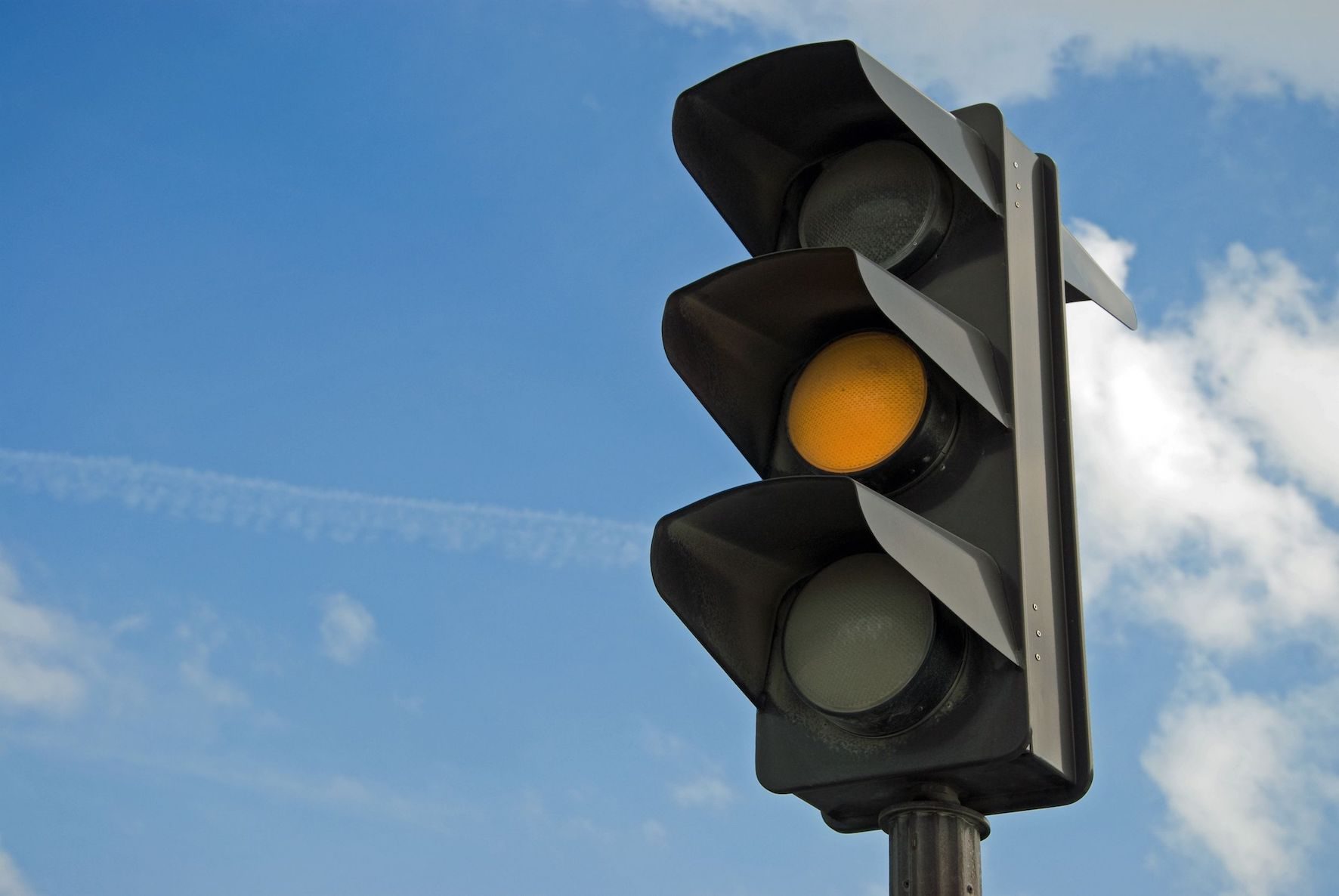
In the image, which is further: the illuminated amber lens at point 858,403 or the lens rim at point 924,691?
the illuminated amber lens at point 858,403

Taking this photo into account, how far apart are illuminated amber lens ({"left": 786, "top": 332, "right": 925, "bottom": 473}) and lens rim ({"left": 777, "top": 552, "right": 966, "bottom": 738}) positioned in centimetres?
31

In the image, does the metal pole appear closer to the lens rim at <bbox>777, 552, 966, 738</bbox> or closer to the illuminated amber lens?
the lens rim at <bbox>777, 552, 966, 738</bbox>

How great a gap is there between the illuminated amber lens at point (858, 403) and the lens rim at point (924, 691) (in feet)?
1.02

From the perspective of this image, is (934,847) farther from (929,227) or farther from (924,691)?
(929,227)

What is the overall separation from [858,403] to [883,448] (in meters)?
0.11

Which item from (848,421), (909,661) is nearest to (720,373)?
(848,421)

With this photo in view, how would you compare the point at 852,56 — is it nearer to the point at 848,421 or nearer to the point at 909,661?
the point at 848,421

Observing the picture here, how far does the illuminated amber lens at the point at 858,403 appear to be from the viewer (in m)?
2.99

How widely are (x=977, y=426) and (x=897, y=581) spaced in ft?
1.14

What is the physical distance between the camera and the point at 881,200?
10.9ft

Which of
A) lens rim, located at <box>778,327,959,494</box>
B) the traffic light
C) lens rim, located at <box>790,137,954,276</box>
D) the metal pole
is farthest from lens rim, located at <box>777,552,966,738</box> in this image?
lens rim, located at <box>790,137,954,276</box>

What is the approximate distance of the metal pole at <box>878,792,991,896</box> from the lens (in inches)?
104

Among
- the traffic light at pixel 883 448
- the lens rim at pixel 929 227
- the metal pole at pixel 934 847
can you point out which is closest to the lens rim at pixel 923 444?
the traffic light at pixel 883 448

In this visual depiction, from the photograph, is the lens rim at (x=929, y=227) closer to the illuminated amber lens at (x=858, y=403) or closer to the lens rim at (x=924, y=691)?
the illuminated amber lens at (x=858, y=403)
